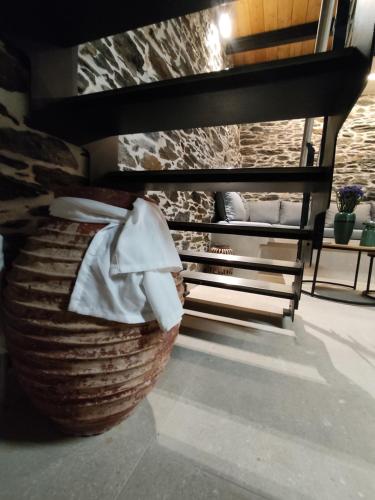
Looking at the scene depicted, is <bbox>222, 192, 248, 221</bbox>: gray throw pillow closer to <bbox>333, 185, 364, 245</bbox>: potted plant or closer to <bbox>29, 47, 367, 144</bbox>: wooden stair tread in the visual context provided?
<bbox>333, 185, 364, 245</bbox>: potted plant

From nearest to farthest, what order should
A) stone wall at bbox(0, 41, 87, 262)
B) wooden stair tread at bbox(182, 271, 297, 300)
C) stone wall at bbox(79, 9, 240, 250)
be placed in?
1. stone wall at bbox(0, 41, 87, 262)
2. stone wall at bbox(79, 9, 240, 250)
3. wooden stair tread at bbox(182, 271, 297, 300)

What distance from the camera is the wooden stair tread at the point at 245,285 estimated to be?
150cm

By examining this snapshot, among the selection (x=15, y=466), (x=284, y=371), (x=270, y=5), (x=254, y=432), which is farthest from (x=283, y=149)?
(x=15, y=466)

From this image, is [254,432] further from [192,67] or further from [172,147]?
[192,67]

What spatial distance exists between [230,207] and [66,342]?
3615 millimetres

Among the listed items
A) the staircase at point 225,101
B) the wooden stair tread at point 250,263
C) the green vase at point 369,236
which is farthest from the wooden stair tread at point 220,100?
the green vase at point 369,236

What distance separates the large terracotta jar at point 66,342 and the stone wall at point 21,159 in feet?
0.95

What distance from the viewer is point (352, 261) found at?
3361 mm

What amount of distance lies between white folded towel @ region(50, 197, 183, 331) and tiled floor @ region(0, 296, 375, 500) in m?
0.41

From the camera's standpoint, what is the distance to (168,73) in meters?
2.01

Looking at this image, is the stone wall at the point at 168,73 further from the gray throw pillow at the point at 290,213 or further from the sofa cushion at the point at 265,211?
the gray throw pillow at the point at 290,213

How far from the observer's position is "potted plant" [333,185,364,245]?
2.21m

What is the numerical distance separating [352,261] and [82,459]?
3792mm

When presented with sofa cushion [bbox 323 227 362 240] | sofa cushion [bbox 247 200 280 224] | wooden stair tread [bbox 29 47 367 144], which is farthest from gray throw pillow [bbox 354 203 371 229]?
wooden stair tread [bbox 29 47 367 144]
